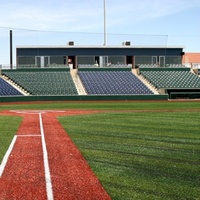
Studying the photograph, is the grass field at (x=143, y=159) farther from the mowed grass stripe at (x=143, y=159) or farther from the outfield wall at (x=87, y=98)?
the outfield wall at (x=87, y=98)

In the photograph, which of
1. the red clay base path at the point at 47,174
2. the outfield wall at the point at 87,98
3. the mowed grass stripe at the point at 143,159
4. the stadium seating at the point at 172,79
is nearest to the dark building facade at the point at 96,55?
the stadium seating at the point at 172,79

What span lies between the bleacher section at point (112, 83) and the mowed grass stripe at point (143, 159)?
32.8m

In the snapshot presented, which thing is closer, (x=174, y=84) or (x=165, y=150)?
(x=165, y=150)

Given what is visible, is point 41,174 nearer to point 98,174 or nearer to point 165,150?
point 98,174

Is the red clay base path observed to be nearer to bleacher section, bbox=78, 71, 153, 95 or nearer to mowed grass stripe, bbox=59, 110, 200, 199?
mowed grass stripe, bbox=59, 110, 200, 199

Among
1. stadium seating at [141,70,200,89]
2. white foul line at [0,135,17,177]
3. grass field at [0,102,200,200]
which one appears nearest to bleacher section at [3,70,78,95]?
stadium seating at [141,70,200,89]

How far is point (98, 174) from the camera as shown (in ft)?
29.4

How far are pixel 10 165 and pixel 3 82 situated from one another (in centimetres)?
4309

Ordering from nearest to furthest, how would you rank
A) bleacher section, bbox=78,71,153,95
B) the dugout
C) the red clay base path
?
the red clay base path
bleacher section, bbox=78,71,153,95
the dugout

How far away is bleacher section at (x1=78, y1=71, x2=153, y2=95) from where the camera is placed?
2008 inches

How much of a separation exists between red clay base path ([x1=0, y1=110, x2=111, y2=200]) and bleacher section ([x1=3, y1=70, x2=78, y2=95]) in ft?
117

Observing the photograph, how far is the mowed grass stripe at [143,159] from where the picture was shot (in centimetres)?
773

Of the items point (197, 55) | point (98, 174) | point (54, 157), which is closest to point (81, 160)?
point (54, 157)

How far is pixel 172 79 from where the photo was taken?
186 feet
